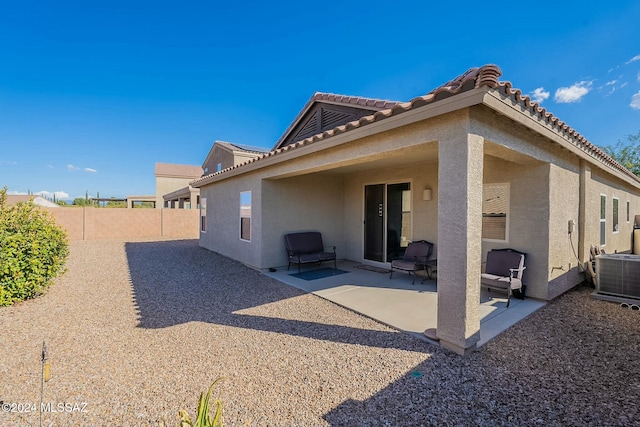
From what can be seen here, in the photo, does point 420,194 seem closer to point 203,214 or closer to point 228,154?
point 203,214

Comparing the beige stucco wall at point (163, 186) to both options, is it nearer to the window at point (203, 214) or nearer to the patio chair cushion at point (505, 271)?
the window at point (203, 214)

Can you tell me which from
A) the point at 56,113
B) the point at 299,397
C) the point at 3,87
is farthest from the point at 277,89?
the point at 299,397

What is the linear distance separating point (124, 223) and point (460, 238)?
2183cm

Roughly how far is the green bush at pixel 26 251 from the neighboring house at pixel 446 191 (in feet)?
15.1

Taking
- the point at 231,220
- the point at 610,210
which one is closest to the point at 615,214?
the point at 610,210

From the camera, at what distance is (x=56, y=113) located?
15555mm

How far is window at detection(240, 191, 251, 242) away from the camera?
9086 mm

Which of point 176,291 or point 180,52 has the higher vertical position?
point 180,52

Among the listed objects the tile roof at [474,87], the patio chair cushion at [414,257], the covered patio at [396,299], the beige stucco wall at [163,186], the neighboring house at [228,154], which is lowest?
the covered patio at [396,299]

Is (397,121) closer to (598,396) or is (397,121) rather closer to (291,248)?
(598,396)

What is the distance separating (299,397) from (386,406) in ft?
2.74

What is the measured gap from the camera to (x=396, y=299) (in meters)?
5.71

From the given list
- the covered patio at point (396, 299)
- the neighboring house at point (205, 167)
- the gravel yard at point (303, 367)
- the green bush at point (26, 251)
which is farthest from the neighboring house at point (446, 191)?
the neighboring house at point (205, 167)

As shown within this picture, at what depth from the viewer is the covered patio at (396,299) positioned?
4492mm
